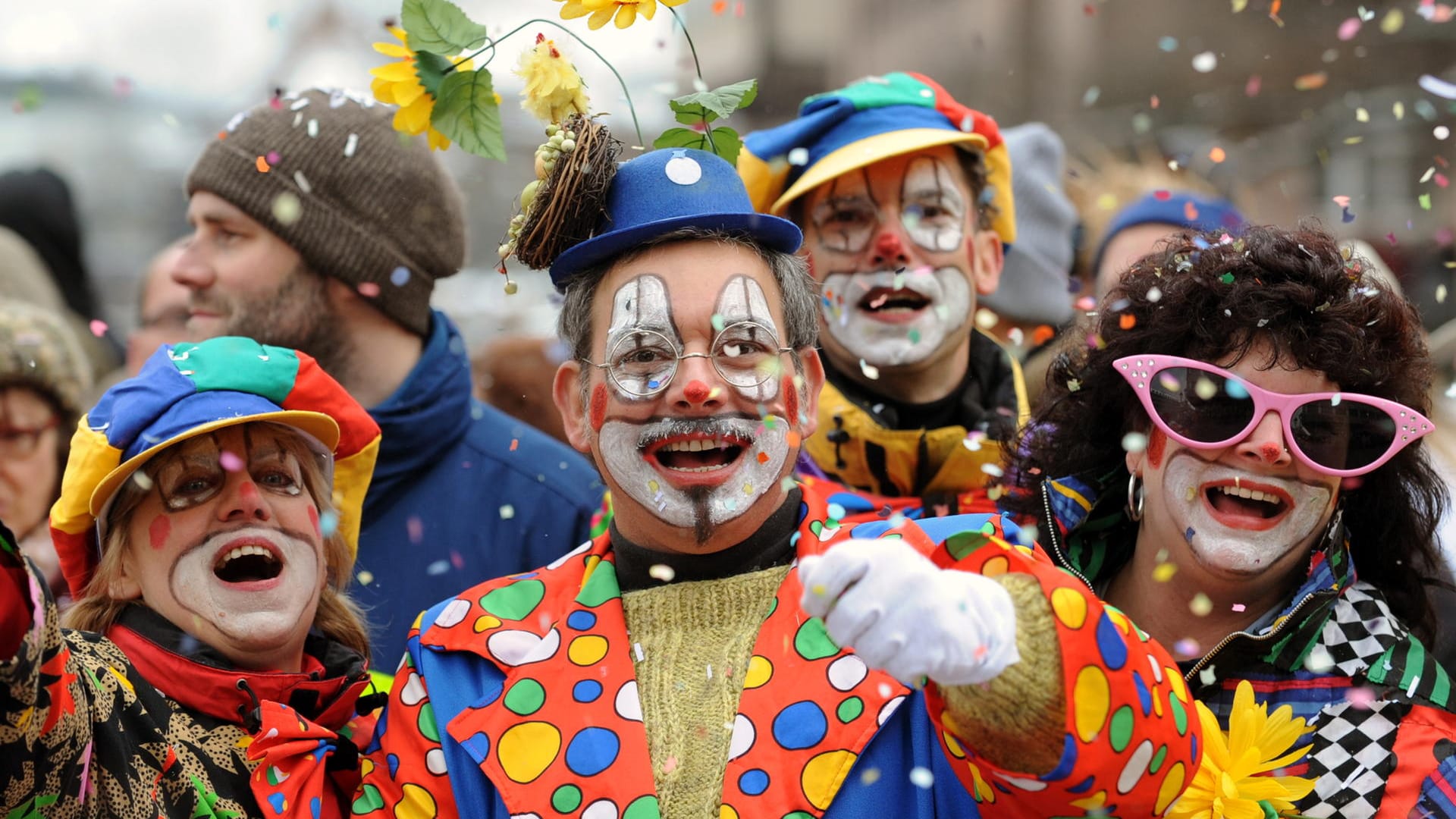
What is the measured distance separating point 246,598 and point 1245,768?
1.94 meters

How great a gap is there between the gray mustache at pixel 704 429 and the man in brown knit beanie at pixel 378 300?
4.47ft

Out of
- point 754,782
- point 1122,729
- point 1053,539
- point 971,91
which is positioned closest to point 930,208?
point 1053,539

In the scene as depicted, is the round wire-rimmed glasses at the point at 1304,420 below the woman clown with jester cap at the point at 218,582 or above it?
above

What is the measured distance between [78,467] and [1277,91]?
12.4m

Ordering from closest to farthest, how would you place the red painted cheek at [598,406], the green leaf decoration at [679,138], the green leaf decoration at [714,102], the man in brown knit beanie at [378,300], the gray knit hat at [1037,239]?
1. the red painted cheek at [598,406]
2. the green leaf decoration at [714,102]
3. the green leaf decoration at [679,138]
4. the man in brown knit beanie at [378,300]
5. the gray knit hat at [1037,239]

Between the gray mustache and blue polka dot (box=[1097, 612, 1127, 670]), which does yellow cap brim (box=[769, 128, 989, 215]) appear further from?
blue polka dot (box=[1097, 612, 1127, 670])

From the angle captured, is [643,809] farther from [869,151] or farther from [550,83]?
[869,151]

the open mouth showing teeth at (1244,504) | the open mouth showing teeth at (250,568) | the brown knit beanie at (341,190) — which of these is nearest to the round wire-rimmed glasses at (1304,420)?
the open mouth showing teeth at (1244,504)

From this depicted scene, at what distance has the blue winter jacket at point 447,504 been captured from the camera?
4184 mm

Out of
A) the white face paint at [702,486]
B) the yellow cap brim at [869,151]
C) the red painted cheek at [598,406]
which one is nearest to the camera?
the white face paint at [702,486]

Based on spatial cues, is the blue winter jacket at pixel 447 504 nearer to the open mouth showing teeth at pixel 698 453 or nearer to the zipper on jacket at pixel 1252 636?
the open mouth showing teeth at pixel 698 453

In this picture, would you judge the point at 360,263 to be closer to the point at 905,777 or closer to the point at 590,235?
the point at 590,235

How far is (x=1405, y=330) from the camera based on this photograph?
10.2 ft

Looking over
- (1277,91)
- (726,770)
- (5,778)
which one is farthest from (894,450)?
(1277,91)
